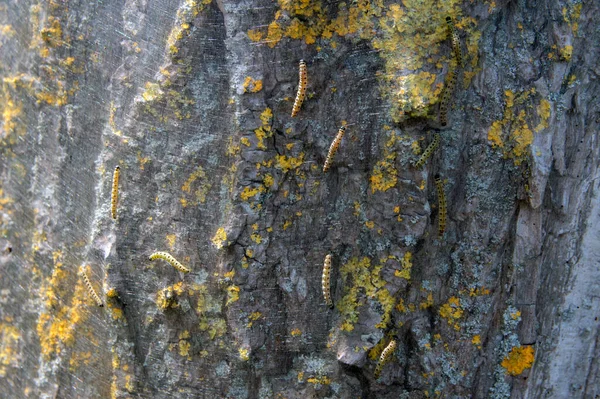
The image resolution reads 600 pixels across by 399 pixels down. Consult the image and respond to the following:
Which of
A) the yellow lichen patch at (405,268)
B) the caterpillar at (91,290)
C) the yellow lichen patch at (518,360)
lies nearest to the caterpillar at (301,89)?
the yellow lichen patch at (405,268)

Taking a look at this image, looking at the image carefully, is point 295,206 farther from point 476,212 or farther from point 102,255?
point 102,255

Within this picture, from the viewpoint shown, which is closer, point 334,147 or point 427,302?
point 334,147

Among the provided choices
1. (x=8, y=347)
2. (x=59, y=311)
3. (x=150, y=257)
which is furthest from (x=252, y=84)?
(x=8, y=347)

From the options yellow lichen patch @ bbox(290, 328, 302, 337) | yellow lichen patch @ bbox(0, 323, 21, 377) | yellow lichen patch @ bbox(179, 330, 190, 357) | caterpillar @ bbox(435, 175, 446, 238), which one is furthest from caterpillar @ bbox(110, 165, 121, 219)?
caterpillar @ bbox(435, 175, 446, 238)

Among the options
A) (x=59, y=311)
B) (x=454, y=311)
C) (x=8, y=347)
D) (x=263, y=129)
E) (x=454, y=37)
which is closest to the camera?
(x=454, y=37)

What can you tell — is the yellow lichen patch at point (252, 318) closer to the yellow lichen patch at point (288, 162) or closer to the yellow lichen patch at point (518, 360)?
the yellow lichen patch at point (288, 162)

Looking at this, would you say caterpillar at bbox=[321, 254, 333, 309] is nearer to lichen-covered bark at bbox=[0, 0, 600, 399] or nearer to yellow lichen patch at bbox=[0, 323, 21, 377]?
lichen-covered bark at bbox=[0, 0, 600, 399]

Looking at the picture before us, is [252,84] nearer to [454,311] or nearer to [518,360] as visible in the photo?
[454,311]
